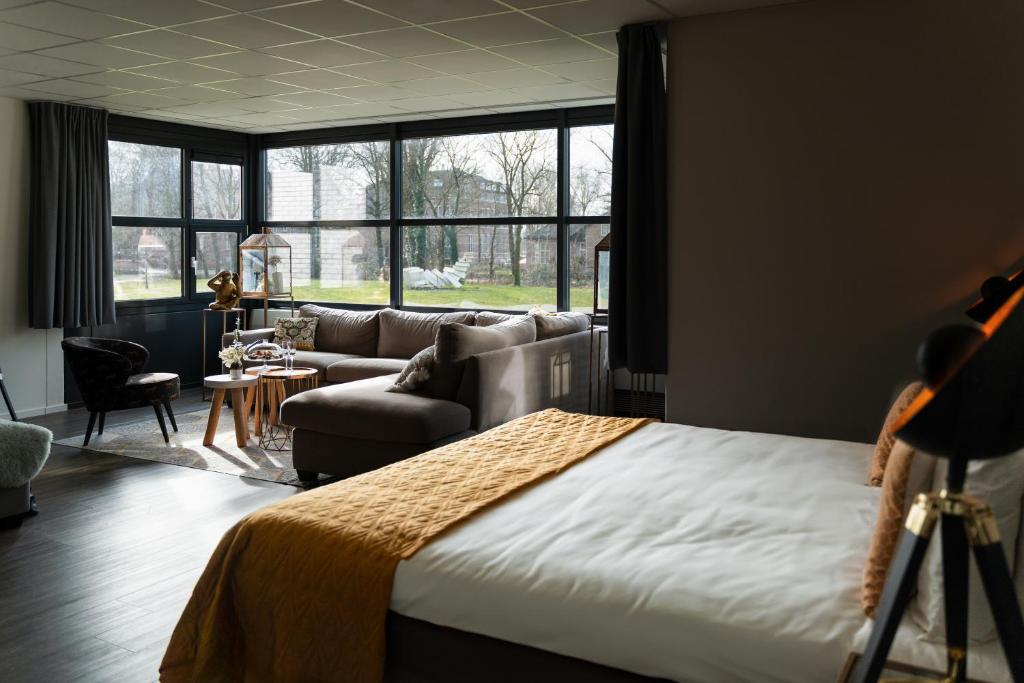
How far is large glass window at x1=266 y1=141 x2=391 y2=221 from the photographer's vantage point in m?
8.55

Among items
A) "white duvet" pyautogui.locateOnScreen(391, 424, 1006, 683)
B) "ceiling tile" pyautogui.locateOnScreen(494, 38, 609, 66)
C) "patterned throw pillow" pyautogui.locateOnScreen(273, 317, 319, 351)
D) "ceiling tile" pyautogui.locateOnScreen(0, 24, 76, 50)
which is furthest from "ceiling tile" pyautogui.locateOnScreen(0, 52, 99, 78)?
"white duvet" pyautogui.locateOnScreen(391, 424, 1006, 683)

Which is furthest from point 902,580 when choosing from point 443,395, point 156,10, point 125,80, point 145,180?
point 145,180

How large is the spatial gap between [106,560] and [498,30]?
10.8ft

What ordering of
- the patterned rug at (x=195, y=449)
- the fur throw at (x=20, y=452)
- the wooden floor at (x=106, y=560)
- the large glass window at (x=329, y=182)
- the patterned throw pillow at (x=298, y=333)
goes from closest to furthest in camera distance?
the wooden floor at (x=106, y=560) < the fur throw at (x=20, y=452) < the patterned rug at (x=195, y=449) < the patterned throw pillow at (x=298, y=333) < the large glass window at (x=329, y=182)

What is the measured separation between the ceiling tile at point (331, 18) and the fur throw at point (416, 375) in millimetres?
1932

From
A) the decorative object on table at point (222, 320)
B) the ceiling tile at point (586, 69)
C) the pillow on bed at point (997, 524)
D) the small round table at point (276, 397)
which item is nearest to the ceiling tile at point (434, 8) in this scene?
the ceiling tile at point (586, 69)

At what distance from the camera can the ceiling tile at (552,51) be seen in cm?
516

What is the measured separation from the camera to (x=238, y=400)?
616cm

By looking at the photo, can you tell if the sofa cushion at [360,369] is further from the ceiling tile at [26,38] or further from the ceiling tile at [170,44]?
the ceiling tile at [26,38]

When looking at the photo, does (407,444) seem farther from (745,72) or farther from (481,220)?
(481,220)

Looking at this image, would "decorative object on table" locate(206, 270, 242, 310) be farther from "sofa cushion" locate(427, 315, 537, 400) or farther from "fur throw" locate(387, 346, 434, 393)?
"sofa cushion" locate(427, 315, 537, 400)

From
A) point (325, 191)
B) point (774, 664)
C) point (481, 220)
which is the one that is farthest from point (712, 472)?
point (325, 191)

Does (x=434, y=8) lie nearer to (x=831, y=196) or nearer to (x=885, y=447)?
(x=831, y=196)

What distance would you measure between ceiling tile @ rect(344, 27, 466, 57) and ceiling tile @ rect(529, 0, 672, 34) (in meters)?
0.71
